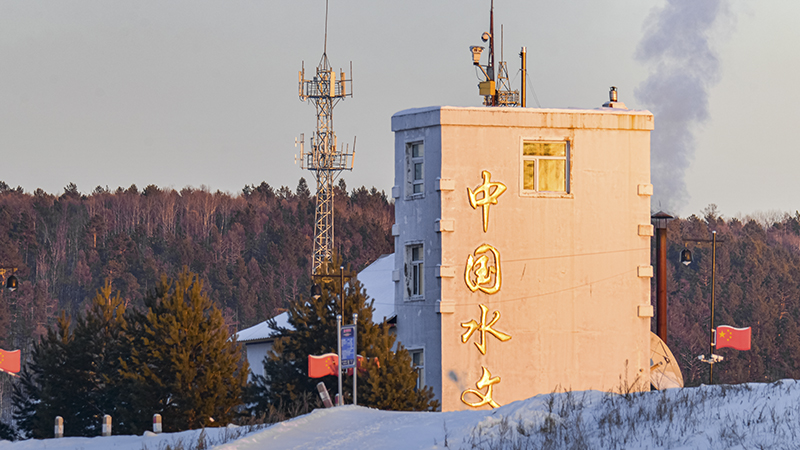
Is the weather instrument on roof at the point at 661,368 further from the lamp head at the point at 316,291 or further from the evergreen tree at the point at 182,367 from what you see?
the evergreen tree at the point at 182,367

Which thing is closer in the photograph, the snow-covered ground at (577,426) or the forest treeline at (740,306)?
the snow-covered ground at (577,426)

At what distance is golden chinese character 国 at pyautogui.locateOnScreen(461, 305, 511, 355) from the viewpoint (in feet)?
115

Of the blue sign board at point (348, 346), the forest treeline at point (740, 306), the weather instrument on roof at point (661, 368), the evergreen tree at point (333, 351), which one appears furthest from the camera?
A: the forest treeline at point (740, 306)

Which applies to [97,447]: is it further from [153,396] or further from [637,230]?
[637,230]

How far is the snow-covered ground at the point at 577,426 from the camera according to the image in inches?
635

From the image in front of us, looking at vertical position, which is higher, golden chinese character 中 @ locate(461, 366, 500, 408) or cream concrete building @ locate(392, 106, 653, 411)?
cream concrete building @ locate(392, 106, 653, 411)

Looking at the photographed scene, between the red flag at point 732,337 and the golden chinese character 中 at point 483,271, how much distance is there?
9248 mm

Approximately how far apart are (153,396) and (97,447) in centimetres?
1330

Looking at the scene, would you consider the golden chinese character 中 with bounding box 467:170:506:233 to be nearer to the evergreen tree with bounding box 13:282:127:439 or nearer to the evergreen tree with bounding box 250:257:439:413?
the evergreen tree with bounding box 250:257:439:413

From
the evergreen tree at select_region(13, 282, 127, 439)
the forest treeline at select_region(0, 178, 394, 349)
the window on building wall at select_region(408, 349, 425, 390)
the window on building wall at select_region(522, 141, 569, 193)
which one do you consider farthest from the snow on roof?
the forest treeline at select_region(0, 178, 394, 349)

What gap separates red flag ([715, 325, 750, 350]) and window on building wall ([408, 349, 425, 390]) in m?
10.9

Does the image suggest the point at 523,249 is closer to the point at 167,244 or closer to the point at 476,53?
the point at 476,53

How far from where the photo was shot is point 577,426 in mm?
17391

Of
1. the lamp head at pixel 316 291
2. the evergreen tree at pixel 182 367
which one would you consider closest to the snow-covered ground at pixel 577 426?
the evergreen tree at pixel 182 367
